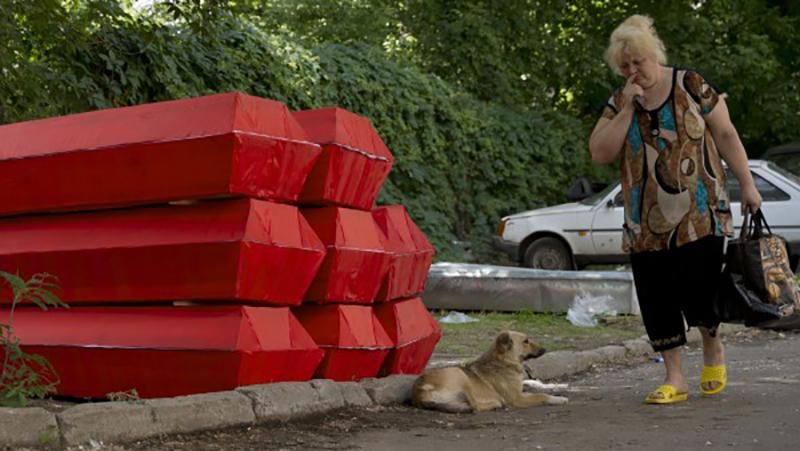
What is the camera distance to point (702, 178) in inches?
302

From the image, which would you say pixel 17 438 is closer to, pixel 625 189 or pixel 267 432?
pixel 267 432

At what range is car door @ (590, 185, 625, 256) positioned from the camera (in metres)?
20.2

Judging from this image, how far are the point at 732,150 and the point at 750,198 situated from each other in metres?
0.28

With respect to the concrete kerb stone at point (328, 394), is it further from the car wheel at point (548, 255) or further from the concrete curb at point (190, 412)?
the car wheel at point (548, 255)

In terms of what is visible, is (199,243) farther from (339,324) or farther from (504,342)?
(504,342)

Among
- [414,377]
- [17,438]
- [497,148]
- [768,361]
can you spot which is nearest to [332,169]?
[414,377]

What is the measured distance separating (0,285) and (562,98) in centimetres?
2163

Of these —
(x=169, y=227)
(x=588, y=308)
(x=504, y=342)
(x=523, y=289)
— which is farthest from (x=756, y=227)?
(x=523, y=289)

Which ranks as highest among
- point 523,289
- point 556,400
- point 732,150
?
point 732,150

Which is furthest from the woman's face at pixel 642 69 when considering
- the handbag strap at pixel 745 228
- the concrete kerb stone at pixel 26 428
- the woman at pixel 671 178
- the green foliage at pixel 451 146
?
the green foliage at pixel 451 146

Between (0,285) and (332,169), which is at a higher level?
(332,169)

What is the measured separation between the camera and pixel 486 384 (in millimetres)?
8055

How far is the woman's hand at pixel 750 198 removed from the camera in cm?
770

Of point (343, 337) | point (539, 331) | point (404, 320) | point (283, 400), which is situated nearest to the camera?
point (283, 400)
